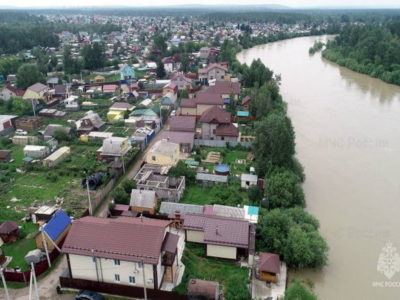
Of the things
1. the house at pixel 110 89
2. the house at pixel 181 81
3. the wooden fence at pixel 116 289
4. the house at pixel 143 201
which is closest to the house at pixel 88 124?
the house at pixel 110 89

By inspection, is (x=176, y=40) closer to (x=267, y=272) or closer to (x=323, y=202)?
(x=323, y=202)

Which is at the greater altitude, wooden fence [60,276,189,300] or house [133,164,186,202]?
house [133,164,186,202]

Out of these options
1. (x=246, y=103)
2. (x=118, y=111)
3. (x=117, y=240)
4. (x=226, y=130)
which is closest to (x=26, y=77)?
(x=118, y=111)

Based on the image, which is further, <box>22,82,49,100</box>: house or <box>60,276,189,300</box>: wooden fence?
<box>22,82,49,100</box>: house

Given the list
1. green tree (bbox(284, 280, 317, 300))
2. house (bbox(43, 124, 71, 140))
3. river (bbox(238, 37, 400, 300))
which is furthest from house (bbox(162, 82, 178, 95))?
green tree (bbox(284, 280, 317, 300))

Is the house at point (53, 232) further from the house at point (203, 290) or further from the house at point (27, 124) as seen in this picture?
the house at point (27, 124)

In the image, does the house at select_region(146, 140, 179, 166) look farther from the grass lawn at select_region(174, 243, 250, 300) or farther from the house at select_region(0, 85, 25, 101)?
the house at select_region(0, 85, 25, 101)

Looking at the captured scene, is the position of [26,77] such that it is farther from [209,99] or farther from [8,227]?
[8,227]
